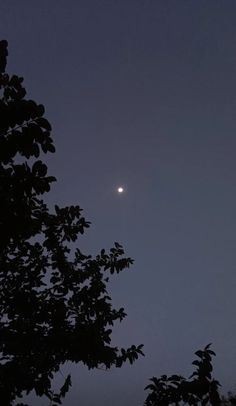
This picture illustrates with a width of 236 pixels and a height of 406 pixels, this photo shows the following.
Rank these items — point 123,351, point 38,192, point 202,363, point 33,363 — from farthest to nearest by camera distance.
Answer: point 123,351 < point 33,363 < point 202,363 < point 38,192

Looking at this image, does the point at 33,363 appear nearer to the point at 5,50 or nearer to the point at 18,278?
the point at 18,278

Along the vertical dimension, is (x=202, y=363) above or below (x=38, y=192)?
below

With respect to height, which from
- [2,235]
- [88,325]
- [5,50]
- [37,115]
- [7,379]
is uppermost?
[5,50]

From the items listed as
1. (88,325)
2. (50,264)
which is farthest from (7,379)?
(50,264)

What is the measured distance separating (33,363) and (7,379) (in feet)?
2.03

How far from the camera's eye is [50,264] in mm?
8859

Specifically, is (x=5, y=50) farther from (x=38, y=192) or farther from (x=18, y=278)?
(x=18, y=278)

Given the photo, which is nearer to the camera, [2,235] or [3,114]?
[3,114]

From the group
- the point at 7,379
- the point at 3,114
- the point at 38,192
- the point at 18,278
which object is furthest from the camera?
the point at 18,278

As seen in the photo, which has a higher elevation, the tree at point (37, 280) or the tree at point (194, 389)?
the tree at point (37, 280)

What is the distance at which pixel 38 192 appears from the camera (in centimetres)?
505

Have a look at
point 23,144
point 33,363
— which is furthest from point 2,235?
point 33,363

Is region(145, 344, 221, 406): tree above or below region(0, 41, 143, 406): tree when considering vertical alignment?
below

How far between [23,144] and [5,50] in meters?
1.67
